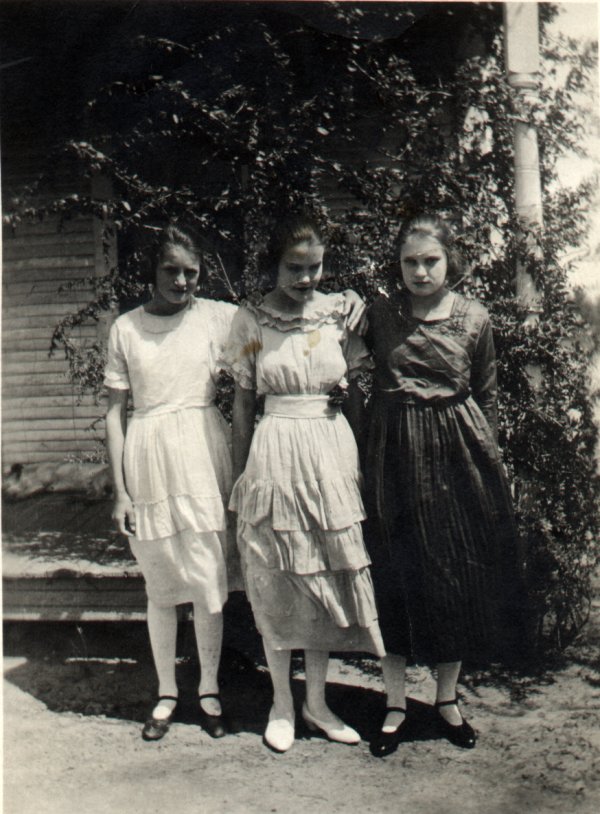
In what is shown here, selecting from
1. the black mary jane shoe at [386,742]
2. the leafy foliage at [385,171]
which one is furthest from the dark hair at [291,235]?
the black mary jane shoe at [386,742]

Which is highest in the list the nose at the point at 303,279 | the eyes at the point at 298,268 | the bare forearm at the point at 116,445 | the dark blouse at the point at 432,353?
the eyes at the point at 298,268

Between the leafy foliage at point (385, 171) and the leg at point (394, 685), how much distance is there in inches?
33.2

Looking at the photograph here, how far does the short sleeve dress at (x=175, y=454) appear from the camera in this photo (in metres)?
2.76

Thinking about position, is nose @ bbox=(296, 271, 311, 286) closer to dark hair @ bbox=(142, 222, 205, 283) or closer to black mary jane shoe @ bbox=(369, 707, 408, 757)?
dark hair @ bbox=(142, 222, 205, 283)

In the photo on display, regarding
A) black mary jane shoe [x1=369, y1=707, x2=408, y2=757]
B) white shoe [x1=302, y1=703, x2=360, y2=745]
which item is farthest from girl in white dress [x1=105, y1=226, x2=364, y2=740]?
black mary jane shoe [x1=369, y1=707, x2=408, y2=757]

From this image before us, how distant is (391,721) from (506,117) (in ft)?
8.18

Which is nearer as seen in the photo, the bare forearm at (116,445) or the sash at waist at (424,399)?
the sash at waist at (424,399)

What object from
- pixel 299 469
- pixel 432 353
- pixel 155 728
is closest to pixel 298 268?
pixel 432 353

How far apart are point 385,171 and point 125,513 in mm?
1825

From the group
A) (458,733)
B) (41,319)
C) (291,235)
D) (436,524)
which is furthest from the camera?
(41,319)

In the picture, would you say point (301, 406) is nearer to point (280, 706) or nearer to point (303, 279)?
point (303, 279)

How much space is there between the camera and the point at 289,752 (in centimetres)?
275

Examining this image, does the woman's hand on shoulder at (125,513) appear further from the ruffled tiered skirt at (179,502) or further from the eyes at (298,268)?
the eyes at (298,268)

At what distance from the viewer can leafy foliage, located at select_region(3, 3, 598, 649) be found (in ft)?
10.9
